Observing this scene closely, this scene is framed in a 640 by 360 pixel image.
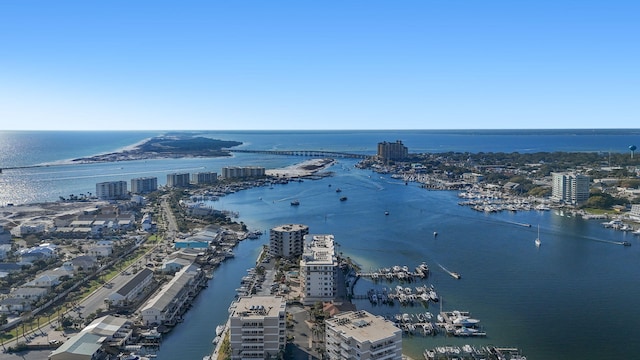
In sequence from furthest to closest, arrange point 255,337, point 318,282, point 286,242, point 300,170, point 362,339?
1. point 300,170
2. point 286,242
3. point 318,282
4. point 255,337
5. point 362,339

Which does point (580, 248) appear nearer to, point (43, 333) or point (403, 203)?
point (403, 203)

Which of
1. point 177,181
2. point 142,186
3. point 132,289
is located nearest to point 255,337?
point 132,289

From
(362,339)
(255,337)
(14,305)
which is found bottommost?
(14,305)

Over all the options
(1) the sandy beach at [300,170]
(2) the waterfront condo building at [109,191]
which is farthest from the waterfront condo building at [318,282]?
(1) the sandy beach at [300,170]

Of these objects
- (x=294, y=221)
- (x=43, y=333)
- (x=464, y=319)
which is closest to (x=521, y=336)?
(x=464, y=319)

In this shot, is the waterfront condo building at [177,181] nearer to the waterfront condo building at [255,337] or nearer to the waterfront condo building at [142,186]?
the waterfront condo building at [142,186]

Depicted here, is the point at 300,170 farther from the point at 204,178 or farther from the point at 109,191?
the point at 109,191
